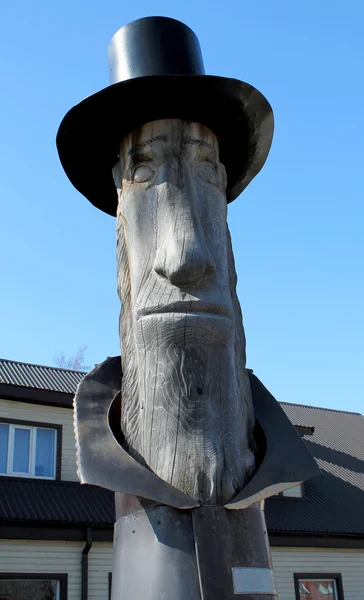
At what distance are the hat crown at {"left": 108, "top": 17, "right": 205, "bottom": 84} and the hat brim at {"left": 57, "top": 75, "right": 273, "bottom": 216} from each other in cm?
22

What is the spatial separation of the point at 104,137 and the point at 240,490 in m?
1.80

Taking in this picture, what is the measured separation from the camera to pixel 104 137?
3277 millimetres

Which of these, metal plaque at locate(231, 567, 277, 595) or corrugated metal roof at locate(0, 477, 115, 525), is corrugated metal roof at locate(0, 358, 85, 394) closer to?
corrugated metal roof at locate(0, 477, 115, 525)

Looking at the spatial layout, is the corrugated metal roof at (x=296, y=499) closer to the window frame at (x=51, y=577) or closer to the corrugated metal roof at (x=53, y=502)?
the corrugated metal roof at (x=53, y=502)

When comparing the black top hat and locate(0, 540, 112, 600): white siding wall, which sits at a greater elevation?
the black top hat

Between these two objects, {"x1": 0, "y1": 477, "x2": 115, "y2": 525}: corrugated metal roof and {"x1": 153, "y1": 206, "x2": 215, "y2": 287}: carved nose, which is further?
{"x1": 0, "y1": 477, "x2": 115, "y2": 525}: corrugated metal roof

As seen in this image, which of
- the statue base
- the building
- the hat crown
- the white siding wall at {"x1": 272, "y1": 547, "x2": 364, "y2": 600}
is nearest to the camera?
the statue base

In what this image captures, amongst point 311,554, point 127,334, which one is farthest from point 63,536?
point 127,334

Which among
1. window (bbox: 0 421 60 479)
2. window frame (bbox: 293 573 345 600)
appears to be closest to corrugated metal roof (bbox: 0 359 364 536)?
window (bbox: 0 421 60 479)

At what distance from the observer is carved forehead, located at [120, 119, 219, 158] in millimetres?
3086

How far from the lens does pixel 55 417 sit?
14.2 m

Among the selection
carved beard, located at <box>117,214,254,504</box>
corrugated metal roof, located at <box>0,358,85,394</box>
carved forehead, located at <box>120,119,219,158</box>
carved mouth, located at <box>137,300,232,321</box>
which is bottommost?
carved beard, located at <box>117,214,254,504</box>

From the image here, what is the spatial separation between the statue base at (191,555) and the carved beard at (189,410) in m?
0.11

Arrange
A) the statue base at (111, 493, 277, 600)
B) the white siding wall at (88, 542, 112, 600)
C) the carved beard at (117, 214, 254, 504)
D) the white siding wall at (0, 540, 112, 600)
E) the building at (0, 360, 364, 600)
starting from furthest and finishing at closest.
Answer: the white siding wall at (88, 542, 112, 600) < the building at (0, 360, 364, 600) < the white siding wall at (0, 540, 112, 600) < the carved beard at (117, 214, 254, 504) < the statue base at (111, 493, 277, 600)
